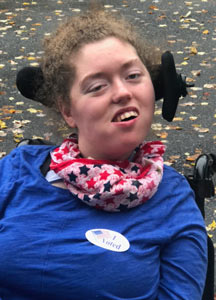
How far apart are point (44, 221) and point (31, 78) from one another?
0.59m

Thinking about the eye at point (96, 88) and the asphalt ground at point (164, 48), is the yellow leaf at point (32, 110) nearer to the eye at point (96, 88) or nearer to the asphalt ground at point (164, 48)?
the asphalt ground at point (164, 48)

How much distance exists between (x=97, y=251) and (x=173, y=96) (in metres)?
0.62

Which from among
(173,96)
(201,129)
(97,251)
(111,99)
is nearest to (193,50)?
(201,129)

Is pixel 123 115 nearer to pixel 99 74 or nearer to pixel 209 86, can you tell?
pixel 99 74

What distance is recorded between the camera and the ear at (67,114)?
2065 millimetres

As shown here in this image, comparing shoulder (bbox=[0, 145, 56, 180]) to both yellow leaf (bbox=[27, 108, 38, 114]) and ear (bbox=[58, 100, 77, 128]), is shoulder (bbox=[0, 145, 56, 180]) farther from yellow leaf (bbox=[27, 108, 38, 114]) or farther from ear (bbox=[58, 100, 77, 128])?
yellow leaf (bbox=[27, 108, 38, 114])

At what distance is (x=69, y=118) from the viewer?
2084 millimetres

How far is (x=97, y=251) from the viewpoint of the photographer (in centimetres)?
175

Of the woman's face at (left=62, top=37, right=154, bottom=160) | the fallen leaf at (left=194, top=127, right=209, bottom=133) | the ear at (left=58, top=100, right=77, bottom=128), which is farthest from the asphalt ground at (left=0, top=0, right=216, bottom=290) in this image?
the woman's face at (left=62, top=37, right=154, bottom=160)

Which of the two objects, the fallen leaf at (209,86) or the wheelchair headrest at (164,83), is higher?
the wheelchair headrest at (164,83)

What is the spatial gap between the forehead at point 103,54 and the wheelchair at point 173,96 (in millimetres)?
119

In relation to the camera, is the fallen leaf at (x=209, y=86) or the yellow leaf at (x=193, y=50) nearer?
the fallen leaf at (x=209, y=86)

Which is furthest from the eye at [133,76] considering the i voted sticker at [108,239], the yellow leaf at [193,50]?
the yellow leaf at [193,50]

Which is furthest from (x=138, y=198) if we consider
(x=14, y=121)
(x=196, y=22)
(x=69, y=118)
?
(x=196, y=22)
